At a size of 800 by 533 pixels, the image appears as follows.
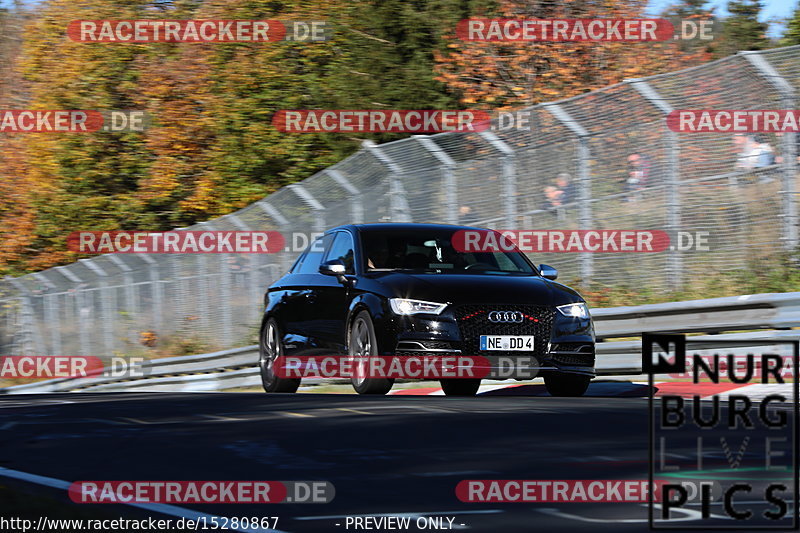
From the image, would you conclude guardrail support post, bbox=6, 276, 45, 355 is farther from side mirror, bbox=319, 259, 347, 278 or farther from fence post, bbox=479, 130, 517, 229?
side mirror, bbox=319, 259, 347, 278

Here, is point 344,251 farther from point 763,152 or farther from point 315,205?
point 315,205

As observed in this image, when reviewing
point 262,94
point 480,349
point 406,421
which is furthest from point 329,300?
point 262,94

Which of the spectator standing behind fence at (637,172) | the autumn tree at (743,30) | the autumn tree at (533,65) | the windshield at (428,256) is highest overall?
the autumn tree at (743,30)

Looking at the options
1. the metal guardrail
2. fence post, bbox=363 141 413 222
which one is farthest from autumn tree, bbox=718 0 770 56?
the metal guardrail

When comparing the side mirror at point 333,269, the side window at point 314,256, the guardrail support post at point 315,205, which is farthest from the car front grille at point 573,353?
the guardrail support post at point 315,205

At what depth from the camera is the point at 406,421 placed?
364 inches

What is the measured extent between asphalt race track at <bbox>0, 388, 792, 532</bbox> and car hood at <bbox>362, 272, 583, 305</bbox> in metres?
1.16

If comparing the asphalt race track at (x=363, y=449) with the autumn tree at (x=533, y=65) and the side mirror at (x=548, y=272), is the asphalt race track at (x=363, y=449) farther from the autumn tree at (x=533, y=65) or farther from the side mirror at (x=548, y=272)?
the autumn tree at (x=533, y=65)

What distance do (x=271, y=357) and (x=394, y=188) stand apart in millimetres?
5525

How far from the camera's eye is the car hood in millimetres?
12266

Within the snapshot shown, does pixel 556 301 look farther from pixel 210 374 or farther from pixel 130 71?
pixel 130 71

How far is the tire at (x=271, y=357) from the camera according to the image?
15.2 m

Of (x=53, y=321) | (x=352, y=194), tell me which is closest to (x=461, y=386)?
(x=352, y=194)

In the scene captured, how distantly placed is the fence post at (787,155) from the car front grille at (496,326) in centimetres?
416
